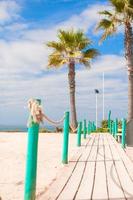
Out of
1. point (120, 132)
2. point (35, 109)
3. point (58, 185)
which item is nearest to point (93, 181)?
point (58, 185)

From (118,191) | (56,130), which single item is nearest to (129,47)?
(56,130)

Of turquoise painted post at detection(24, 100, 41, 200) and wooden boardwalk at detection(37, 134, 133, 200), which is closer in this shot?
turquoise painted post at detection(24, 100, 41, 200)

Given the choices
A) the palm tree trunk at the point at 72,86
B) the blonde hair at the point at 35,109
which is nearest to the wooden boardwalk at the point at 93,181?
the blonde hair at the point at 35,109

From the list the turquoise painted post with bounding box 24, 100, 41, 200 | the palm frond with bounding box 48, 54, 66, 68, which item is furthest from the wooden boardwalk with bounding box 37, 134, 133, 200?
the palm frond with bounding box 48, 54, 66, 68

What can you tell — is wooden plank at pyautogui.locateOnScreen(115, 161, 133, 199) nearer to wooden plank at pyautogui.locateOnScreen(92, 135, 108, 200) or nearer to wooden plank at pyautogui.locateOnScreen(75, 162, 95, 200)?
wooden plank at pyautogui.locateOnScreen(92, 135, 108, 200)

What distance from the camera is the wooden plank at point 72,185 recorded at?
22.1 feet

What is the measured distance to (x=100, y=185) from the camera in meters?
7.67

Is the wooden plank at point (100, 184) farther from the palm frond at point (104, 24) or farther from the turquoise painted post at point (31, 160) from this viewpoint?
the palm frond at point (104, 24)

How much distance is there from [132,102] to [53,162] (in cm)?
1558

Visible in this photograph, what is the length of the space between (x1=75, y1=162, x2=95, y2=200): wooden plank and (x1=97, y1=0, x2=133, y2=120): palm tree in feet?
58.4

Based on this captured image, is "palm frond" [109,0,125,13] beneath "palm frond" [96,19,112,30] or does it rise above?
above

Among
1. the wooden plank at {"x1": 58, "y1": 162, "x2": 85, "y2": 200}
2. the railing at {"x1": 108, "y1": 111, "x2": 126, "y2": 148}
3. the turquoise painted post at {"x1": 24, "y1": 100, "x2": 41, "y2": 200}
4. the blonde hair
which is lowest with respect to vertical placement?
the wooden plank at {"x1": 58, "y1": 162, "x2": 85, "y2": 200}

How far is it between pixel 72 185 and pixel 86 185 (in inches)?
9.4

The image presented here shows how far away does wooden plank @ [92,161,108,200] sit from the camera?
6.74m
